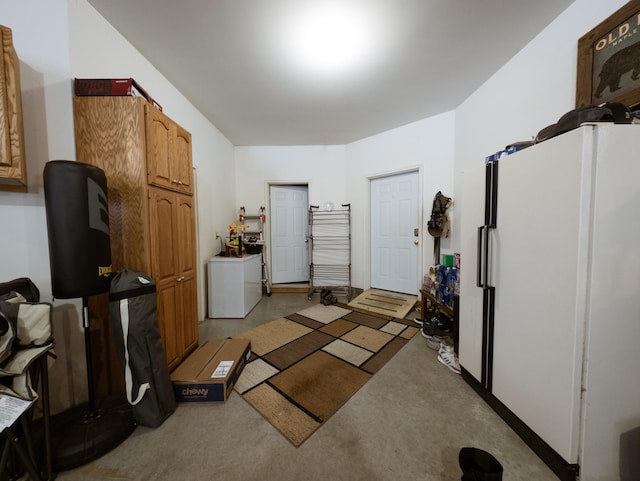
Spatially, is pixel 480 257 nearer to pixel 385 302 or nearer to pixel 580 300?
pixel 580 300

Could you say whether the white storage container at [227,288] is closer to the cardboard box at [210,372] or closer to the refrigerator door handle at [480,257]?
the cardboard box at [210,372]

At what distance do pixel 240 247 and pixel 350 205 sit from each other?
6.46ft

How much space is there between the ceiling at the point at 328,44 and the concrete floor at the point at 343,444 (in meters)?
2.64

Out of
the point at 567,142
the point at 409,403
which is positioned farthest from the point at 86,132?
the point at 409,403

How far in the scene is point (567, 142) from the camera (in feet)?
3.15

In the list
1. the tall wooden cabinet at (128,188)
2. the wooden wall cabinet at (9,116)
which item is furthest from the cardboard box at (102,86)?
the wooden wall cabinet at (9,116)

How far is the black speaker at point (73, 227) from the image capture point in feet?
3.47

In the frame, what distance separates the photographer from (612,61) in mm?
1294

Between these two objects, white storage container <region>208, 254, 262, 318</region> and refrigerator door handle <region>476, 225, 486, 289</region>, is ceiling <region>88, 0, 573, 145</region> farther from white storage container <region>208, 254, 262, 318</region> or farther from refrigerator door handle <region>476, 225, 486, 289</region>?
white storage container <region>208, 254, 262, 318</region>

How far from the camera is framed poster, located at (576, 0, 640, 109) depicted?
3.92ft

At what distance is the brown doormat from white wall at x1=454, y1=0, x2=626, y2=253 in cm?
196

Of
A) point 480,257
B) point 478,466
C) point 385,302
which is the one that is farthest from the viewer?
point 385,302

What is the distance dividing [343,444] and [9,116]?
2.31 m

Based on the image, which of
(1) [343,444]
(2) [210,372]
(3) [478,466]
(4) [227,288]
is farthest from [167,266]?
(3) [478,466]
